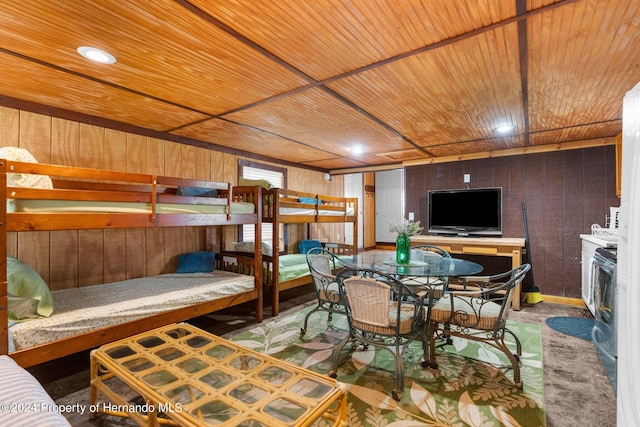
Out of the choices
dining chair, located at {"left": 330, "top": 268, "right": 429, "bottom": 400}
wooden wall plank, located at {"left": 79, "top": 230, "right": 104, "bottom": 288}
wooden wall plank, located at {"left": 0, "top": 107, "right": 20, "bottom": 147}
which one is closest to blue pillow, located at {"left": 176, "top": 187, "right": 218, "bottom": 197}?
wooden wall plank, located at {"left": 79, "top": 230, "right": 104, "bottom": 288}

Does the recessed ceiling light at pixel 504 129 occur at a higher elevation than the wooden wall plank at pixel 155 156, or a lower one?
higher

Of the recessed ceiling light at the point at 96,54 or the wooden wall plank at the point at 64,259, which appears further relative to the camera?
the wooden wall plank at the point at 64,259

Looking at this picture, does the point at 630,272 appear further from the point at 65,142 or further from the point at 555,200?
the point at 65,142

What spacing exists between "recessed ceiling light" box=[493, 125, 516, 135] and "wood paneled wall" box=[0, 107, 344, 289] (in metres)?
3.67

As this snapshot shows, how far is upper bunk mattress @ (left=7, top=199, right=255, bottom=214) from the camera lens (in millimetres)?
1864

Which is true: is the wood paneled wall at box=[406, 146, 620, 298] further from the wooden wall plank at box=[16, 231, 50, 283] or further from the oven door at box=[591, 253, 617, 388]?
the wooden wall plank at box=[16, 231, 50, 283]

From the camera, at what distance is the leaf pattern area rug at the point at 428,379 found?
6.02 feet

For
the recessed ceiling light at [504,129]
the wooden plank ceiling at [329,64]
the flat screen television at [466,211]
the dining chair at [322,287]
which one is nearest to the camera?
the wooden plank ceiling at [329,64]

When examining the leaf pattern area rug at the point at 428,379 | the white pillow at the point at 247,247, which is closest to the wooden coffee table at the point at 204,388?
the leaf pattern area rug at the point at 428,379

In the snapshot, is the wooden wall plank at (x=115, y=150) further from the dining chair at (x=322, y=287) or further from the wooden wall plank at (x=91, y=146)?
the dining chair at (x=322, y=287)

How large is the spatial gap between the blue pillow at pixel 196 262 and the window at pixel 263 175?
0.76 meters

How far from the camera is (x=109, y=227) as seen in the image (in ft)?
7.20

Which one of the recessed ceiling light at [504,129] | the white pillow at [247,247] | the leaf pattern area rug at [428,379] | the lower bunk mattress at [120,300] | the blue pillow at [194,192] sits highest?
the recessed ceiling light at [504,129]

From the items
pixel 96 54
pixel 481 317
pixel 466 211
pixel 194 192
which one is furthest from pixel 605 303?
pixel 96 54
